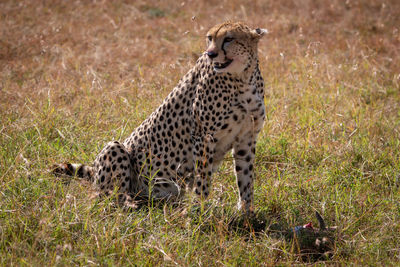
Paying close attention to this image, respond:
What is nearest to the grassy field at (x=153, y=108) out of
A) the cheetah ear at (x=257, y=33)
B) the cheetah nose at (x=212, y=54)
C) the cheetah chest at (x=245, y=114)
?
the cheetah chest at (x=245, y=114)

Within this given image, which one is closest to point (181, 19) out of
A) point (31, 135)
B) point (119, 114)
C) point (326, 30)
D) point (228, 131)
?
point (326, 30)

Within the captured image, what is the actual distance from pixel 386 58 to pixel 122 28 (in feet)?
12.0

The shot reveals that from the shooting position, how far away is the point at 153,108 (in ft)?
14.9

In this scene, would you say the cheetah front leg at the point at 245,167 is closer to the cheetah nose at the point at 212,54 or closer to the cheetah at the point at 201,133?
the cheetah at the point at 201,133

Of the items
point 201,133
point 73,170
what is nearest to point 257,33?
point 201,133

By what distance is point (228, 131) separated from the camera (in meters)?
3.21

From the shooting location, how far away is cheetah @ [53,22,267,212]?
10.2 feet

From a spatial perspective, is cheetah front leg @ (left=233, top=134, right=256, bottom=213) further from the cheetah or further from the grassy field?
the grassy field

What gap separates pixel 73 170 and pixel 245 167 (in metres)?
1.18

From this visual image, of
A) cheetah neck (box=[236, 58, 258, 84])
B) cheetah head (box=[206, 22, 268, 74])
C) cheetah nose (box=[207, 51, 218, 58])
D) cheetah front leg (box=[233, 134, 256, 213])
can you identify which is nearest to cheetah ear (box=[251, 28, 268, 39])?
cheetah head (box=[206, 22, 268, 74])

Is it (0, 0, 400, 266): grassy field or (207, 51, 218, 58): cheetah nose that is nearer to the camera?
(0, 0, 400, 266): grassy field

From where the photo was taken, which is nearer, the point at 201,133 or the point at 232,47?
the point at 232,47

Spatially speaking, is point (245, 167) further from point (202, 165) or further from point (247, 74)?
point (247, 74)

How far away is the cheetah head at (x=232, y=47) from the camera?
9.90 ft
